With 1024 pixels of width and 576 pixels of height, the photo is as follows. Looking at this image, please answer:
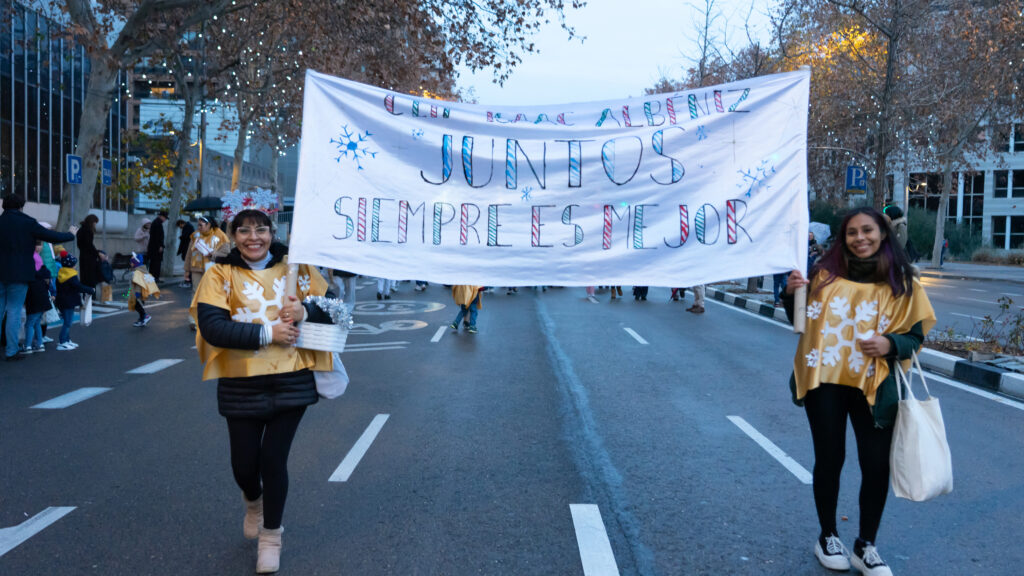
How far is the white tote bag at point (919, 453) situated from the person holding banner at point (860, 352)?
0.08 m

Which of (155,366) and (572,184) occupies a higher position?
(572,184)

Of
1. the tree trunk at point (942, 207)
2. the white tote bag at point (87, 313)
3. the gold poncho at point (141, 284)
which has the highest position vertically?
the tree trunk at point (942, 207)

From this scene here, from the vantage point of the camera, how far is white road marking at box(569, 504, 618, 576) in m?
3.90

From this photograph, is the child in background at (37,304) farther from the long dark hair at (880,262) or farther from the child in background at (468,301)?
the long dark hair at (880,262)

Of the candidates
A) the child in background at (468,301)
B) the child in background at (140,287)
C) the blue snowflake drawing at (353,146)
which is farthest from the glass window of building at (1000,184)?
the blue snowflake drawing at (353,146)

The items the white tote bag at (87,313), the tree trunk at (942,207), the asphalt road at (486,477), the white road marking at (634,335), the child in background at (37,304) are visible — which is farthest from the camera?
the tree trunk at (942,207)

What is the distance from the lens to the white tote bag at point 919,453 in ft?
11.6

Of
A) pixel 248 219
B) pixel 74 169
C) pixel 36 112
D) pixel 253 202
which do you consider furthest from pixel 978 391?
pixel 36 112

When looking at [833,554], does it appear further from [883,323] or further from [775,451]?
[775,451]

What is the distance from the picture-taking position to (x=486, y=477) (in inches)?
215

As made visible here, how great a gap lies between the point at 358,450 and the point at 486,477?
1.14 metres

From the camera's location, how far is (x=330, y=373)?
400cm

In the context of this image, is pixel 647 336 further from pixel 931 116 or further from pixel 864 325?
pixel 931 116

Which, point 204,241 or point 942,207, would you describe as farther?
→ point 942,207
